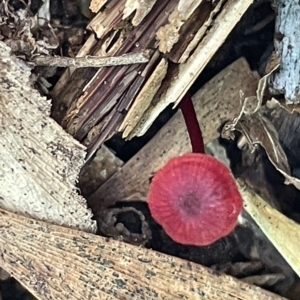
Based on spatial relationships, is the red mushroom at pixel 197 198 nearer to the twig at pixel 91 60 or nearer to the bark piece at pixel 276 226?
the bark piece at pixel 276 226

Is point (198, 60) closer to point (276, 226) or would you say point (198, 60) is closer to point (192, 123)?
point (192, 123)

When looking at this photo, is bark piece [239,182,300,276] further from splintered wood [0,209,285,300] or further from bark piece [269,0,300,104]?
bark piece [269,0,300,104]

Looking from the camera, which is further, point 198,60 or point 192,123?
point 192,123

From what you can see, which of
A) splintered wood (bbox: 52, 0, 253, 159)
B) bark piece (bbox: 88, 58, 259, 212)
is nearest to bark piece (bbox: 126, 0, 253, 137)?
splintered wood (bbox: 52, 0, 253, 159)

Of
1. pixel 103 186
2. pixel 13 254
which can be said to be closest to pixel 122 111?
pixel 103 186

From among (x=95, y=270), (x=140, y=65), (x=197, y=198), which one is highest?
(x=140, y=65)

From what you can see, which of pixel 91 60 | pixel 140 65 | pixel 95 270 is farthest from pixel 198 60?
pixel 95 270

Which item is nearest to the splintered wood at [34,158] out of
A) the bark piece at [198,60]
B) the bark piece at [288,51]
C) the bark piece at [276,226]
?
the bark piece at [198,60]
